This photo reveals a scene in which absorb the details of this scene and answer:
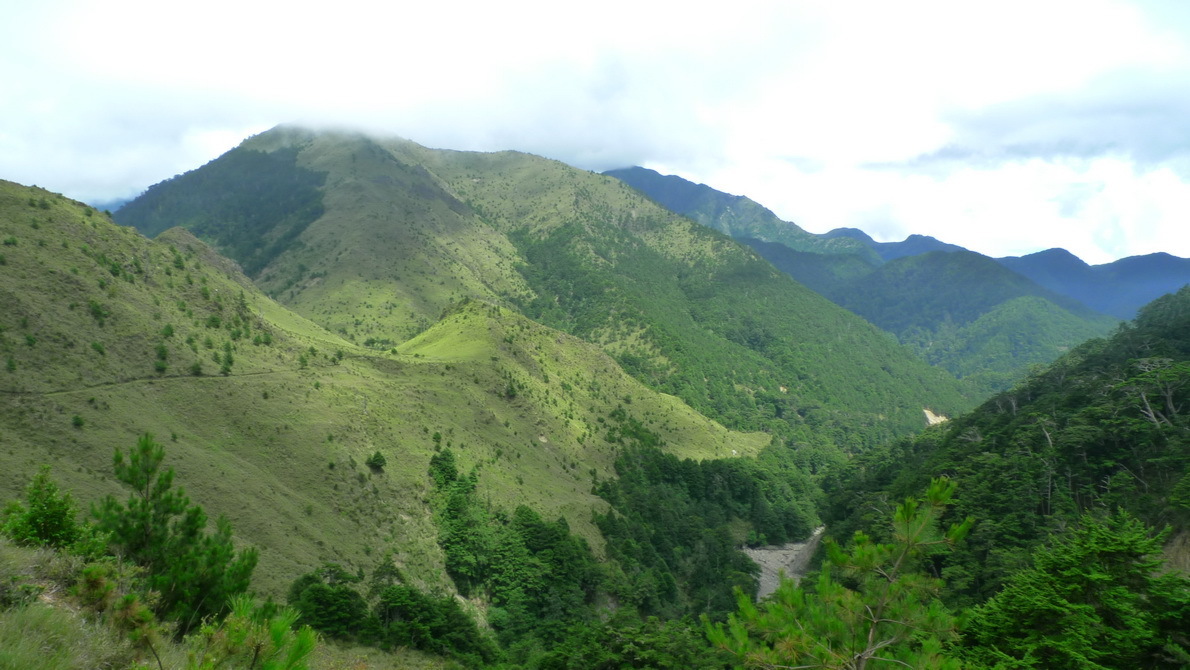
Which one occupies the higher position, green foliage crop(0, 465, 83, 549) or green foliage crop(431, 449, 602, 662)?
green foliage crop(0, 465, 83, 549)

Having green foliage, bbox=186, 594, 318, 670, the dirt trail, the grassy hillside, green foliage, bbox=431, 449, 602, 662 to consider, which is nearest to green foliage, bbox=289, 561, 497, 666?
the grassy hillside

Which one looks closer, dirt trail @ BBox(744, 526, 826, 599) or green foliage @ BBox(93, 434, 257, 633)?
green foliage @ BBox(93, 434, 257, 633)

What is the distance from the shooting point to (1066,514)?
43.9 meters

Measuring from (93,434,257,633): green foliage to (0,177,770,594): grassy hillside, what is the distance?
2113 centimetres

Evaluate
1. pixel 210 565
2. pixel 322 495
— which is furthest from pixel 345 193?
pixel 210 565

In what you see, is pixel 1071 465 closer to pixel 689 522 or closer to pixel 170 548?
pixel 689 522

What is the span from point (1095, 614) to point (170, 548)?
25.0 metres

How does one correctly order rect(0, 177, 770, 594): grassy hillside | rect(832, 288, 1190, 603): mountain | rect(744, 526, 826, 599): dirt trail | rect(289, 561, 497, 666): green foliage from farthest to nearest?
rect(744, 526, 826, 599): dirt trail, rect(832, 288, 1190, 603): mountain, rect(0, 177, 770, 594): grassy hillside, rect(289, 561, 497, 666): green foliage

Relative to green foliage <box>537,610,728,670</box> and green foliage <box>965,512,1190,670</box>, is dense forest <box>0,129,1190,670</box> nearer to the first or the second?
green foliage <box>965,512,1190,670</box>

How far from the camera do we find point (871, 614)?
12.2 m

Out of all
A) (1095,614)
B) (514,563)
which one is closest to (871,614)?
(1095,614)

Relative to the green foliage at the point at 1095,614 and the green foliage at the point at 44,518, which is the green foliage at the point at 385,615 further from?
the green foliage at the point at 1095,614

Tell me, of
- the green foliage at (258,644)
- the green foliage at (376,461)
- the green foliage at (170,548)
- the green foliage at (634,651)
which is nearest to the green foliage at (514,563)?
the green foliage at (376,461)

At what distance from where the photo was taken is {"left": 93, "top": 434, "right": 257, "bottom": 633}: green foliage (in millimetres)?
15398
